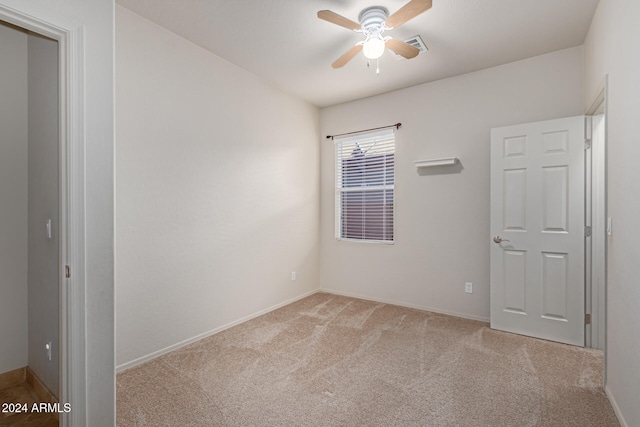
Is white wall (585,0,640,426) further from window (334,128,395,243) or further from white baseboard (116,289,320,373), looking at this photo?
white baseboard (116,289,320,373)

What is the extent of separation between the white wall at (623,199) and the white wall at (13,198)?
151 inches

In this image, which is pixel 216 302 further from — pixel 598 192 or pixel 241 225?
pixel 598 192

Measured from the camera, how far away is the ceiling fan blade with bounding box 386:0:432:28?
1981mm

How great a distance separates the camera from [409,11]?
209 cm

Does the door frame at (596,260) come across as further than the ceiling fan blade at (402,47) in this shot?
Yes

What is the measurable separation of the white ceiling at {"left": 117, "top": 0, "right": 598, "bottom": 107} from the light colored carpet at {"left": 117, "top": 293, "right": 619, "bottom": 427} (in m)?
2.79

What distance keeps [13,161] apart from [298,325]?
2761 mm

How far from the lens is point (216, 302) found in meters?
3.25

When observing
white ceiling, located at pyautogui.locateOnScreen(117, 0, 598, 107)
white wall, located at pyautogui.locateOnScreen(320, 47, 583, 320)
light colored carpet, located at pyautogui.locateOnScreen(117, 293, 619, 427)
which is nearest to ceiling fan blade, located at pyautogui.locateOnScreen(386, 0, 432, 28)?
white ceiling, located at pyautogui.locateOnScreen(117, 0, 598, 107)

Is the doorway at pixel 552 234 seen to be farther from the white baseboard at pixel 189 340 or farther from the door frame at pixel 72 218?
the door frame at pixel 72 218

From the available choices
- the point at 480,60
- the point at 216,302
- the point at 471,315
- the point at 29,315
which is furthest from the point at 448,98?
the point at 29,315

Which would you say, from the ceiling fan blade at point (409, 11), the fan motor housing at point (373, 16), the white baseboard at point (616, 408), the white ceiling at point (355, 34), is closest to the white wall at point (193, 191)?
the white ceiling at point (355, 34)

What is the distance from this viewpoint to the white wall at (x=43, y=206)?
6.25 feet

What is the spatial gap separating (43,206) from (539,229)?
405 cm
